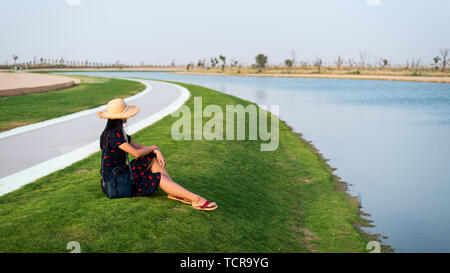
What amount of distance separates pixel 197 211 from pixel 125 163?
1217mm

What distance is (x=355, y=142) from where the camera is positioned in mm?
18109

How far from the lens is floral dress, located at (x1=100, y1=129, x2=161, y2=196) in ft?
18.0

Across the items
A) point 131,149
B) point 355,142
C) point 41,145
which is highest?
point 131,149

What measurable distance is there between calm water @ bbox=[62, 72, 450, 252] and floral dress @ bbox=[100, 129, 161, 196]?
4633 mm

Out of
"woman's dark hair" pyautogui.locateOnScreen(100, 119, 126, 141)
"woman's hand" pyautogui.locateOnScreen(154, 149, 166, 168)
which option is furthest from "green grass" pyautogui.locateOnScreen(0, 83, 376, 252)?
"woman's dark hair" pyautogui.locateOnScreen(100, 119, 126, 141)

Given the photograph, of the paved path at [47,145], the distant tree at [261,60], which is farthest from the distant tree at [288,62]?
the paved path at [47,145]

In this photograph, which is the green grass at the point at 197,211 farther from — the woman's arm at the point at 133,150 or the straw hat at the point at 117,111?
the straw hat at the point at 117,111

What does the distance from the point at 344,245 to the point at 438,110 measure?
25.8m

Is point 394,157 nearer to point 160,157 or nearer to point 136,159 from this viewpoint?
point 160,157

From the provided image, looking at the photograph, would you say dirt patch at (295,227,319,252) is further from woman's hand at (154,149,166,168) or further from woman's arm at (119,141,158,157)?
woman's arm at (119,141,158,157)

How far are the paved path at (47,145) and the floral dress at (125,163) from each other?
7.34 ft

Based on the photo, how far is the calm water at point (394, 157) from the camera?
28.8 ft
